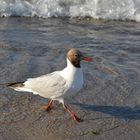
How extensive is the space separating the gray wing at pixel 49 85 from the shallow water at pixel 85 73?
248 millimetres

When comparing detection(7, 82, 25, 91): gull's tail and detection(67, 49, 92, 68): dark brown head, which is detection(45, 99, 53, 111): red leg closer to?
detection(7, 82, 25, 91): gull's tail

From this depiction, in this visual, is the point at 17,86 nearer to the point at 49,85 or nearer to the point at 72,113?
the point at 49,85

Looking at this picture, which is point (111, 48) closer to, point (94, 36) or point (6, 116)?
point (94, 36)

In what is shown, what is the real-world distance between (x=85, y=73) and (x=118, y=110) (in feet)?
3.91

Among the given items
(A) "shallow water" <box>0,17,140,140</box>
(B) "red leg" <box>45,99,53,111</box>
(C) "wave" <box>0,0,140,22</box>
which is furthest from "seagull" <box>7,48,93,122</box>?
(C) "wave" <box>0,0,140,22</box>

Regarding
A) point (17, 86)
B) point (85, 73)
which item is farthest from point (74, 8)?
point (17, 86)

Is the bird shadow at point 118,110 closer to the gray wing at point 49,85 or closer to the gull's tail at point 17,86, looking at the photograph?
the gray wing at point 49,85

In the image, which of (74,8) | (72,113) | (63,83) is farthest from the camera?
(74,8)

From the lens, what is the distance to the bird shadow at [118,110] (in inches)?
203

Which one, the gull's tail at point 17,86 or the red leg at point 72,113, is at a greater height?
the gull's tail at point 17,86

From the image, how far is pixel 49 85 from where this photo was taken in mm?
5027

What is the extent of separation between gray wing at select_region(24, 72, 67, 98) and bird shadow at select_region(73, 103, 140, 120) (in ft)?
1.57

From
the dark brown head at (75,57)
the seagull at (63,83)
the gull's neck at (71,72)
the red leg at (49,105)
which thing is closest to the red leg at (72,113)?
the seagull at (63,83)

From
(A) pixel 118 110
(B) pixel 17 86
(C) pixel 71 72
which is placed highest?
(C) pixel 71 72
